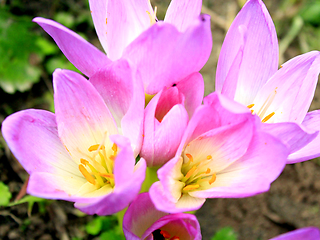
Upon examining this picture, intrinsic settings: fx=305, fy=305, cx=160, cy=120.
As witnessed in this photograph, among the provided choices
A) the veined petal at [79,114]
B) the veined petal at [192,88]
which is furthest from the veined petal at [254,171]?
the veined petal at [79,114]

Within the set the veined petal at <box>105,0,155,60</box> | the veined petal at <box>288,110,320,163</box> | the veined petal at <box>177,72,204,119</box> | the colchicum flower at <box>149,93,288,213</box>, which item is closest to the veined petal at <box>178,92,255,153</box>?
the colchicum flower at <box>149,93,288,213</box>

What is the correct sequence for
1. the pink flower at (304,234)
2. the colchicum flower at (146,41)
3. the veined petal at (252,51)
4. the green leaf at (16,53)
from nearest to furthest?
the pink flower at (304,234)
the colchicum flower at (146,41)
the veined petal at (252,51)
the green leaf at (16,53)

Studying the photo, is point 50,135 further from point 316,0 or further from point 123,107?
point 316,0

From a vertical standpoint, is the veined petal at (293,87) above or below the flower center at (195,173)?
above

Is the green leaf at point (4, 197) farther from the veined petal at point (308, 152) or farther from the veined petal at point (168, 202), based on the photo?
the veined petal at point (308, 152)

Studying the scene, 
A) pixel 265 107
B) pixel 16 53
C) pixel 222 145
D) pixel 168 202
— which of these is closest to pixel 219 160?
pixel 222 145

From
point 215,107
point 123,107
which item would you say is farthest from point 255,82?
point 123,107

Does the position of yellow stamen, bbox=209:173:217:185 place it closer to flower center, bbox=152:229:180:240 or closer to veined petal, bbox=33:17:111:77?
flower center, bbox=152:229:180:240
